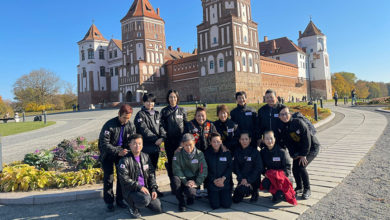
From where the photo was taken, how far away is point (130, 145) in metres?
4.02

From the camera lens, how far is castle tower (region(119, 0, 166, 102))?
147 ft

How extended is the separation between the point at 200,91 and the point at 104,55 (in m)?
25.7

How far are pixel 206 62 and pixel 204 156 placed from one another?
34.8 m

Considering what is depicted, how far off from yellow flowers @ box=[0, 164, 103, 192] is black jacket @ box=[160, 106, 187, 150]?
1.76m

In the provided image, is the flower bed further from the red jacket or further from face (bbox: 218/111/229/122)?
the red jacket

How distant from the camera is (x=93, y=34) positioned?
5362 cm

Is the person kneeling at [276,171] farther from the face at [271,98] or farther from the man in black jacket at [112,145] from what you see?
the man in black jacket at [112,145]

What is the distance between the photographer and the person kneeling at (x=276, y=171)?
3902mm

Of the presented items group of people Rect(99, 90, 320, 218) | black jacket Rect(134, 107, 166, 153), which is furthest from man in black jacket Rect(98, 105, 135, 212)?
black jacket Rect(134, 107, 166, 153)

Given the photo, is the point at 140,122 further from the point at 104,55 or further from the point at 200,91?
the point at 104,55

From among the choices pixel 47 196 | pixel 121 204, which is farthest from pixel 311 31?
pixel 47 196

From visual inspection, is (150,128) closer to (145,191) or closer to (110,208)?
(145,191)

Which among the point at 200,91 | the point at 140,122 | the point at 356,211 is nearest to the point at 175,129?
the point at 140,122

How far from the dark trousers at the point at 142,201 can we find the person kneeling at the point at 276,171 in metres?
1.73
